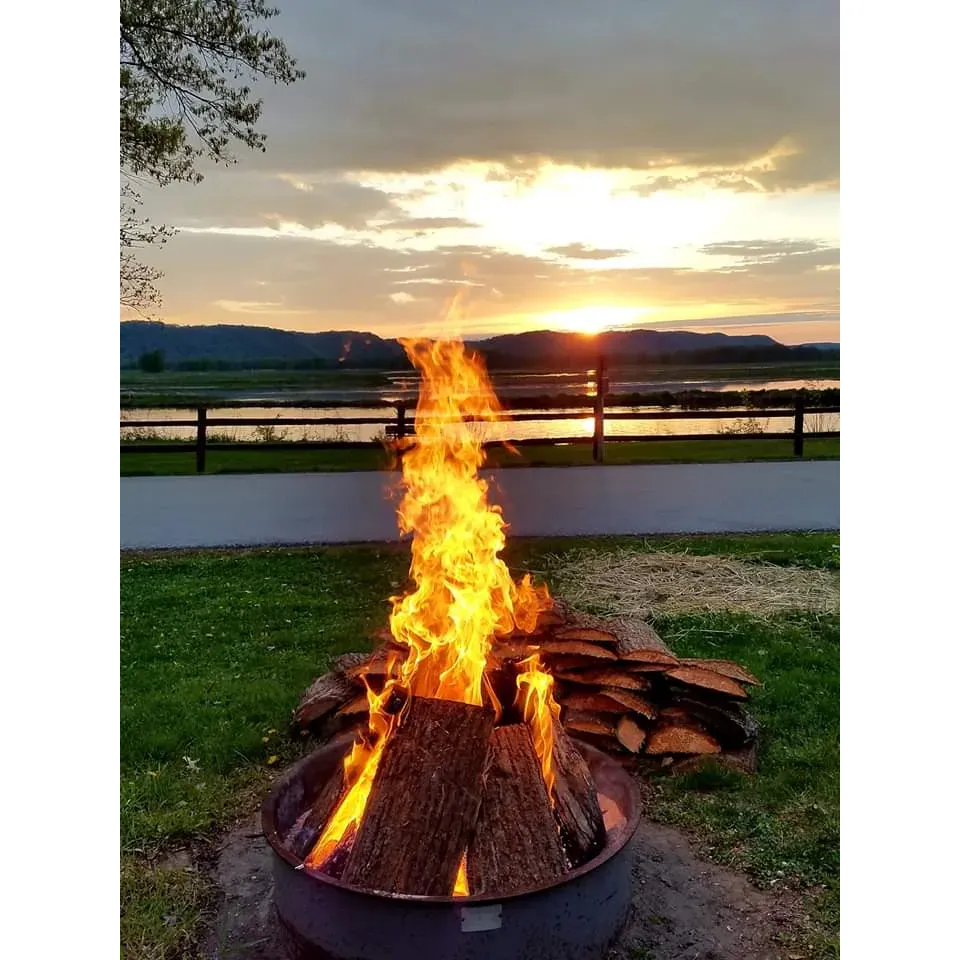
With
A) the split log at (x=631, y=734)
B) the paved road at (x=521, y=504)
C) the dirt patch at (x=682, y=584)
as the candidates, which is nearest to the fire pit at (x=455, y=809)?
the split log at (x=631, y=734)

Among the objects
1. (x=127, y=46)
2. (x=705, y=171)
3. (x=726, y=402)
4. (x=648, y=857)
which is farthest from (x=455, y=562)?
(x=726, y=402)

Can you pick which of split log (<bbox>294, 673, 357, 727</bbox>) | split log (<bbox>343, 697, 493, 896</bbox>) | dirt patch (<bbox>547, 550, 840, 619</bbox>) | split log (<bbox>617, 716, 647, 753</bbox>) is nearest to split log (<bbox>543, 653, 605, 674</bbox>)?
split log (<bbox>617, 716, 647, 753</bbox>)

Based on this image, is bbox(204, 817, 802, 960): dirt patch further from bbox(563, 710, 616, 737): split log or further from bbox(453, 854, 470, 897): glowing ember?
bbox(563, 710, 616, 737): split log

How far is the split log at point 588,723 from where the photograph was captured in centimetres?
398

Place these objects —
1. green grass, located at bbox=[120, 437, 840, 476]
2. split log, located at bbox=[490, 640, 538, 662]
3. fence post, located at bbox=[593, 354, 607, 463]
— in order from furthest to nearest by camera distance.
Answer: fence post, located at bbox=[593, 354, 607, 463] < green grass, located at bbox=[120, 437, 840, 476] < split log, located at bbox=[490, 640, 538, 662]

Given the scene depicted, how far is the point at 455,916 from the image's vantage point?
7.43ft

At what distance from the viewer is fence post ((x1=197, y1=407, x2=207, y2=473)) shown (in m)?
12.1

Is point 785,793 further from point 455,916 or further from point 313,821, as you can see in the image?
point 313,821

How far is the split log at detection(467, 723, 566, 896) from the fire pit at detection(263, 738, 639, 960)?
8 cm

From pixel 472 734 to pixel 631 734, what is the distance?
1685 mm

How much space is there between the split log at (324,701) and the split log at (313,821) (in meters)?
1.20

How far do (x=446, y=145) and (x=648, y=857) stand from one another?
3.32 m

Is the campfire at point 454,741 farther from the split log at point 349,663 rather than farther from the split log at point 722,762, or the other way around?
the split log at point 722,762

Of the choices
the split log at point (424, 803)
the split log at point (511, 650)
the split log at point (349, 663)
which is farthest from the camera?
the split log at point (349, 663)
